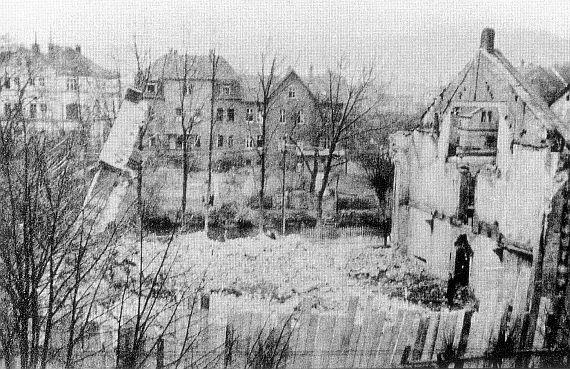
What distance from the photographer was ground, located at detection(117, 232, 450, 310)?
10.0 ft

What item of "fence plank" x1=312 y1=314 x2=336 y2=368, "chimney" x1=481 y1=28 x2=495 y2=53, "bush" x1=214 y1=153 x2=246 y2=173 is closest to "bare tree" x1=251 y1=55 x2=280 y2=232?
"bush" x1=214 y1=153 x2=246 y2=173

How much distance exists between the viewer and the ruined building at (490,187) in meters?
2.97

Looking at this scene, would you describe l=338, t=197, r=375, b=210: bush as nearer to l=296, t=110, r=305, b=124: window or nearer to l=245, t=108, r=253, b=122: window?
l=296, t=110, r=305, b=124: window

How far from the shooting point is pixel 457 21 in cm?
303

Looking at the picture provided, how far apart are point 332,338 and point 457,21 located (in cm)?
198

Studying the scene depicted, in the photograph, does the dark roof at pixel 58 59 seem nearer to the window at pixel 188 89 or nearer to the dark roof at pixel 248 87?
the window at pixel 188 89

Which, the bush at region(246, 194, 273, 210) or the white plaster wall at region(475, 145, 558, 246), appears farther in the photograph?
the bush at region(246, 194, 273, 210)

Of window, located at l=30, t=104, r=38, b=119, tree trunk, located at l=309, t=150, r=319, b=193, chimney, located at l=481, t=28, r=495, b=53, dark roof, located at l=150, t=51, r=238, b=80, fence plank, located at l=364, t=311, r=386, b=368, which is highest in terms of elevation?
chimney, located at l=481, t=28, r=495, b=53

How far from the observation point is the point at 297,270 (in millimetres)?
3098

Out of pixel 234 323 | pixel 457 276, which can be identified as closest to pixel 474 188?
pixel 457 276

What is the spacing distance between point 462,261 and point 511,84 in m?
1.08

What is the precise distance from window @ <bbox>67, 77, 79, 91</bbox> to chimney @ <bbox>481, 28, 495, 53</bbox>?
2316mm

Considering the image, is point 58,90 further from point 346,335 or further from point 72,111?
point 346,335

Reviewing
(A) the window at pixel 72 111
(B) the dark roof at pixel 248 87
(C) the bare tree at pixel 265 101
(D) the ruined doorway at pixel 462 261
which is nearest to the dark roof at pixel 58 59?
(A) the window at pixel 72 111
